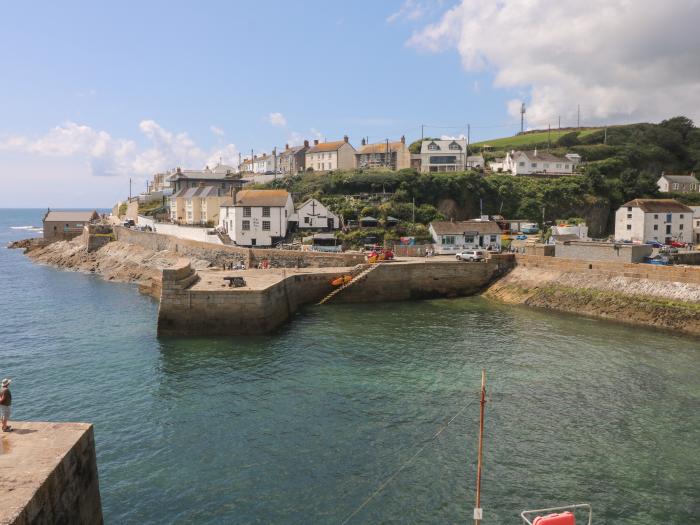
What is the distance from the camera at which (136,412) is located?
20.3 meters

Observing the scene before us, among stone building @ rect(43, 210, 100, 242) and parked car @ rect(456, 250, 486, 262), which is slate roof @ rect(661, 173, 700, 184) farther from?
stone building @ rect(43, 210, 100, 242)

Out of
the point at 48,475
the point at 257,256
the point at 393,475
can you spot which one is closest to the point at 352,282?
the point at 257,256

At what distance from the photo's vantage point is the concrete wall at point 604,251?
40.0m

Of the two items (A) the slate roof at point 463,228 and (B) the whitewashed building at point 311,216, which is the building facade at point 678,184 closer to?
(A) the slate roof at point 463,228

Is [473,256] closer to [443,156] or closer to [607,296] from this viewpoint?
[607,296]

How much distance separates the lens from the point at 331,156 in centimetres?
9238

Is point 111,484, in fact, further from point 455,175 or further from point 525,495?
point 455,175

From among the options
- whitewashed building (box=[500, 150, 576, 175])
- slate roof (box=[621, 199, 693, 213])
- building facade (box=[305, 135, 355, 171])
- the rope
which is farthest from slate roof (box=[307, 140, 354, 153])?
the rope

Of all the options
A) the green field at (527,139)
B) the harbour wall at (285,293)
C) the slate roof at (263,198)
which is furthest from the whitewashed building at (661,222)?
the green field at (527,139)

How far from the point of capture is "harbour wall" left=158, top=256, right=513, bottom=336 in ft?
103

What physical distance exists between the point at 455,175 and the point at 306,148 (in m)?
37.4

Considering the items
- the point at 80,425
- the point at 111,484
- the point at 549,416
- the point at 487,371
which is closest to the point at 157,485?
the point at 111,484

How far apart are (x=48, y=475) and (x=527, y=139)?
13030 cm

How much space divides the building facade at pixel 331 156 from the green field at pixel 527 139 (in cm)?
4304
